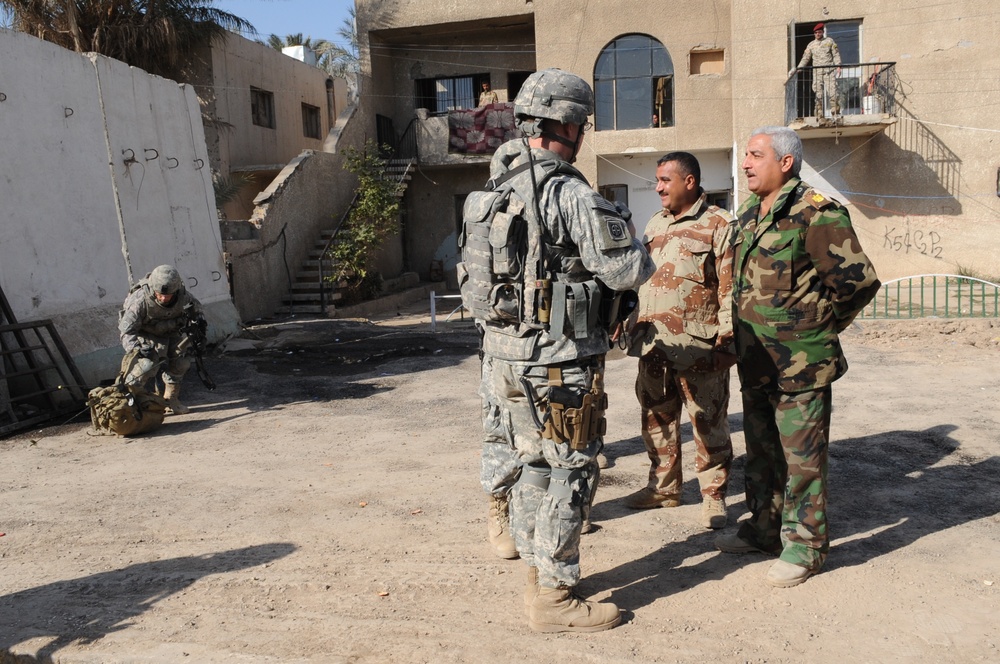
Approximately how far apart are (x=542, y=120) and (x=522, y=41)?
1955 cm

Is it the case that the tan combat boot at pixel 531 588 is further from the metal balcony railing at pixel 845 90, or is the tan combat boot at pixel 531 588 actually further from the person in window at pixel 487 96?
the person in window at pixel 487 96

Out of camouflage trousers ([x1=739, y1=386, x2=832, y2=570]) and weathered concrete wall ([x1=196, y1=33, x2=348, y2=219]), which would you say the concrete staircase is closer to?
weathered concrete wall ([x1=196, y1=33, x2=348, y2=219])

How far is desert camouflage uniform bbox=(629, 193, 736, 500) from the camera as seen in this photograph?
4.11 m

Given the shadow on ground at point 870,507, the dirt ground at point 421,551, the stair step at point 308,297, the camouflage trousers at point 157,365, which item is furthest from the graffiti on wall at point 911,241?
the camouflage trousers at point 157,365

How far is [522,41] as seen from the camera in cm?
2148

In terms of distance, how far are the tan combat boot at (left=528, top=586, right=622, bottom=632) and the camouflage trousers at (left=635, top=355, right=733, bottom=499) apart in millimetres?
1263

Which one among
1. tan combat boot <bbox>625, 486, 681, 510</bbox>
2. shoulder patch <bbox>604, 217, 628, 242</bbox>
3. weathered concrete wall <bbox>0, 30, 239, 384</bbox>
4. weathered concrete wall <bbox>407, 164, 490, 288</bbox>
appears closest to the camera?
shoulder patch <bbox>604, 217, 628, 242</bbox>

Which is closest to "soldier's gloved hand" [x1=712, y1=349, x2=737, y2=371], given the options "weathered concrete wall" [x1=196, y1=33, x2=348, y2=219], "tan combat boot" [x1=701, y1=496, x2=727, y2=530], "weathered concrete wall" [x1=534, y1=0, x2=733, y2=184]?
"tan combat boot" [x1=701, y1=496, x2=727, y2=530]

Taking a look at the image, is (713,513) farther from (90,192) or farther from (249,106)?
(249,106)

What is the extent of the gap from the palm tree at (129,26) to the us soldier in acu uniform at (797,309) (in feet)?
56.6

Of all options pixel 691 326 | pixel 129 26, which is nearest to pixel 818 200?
pixel 691 326

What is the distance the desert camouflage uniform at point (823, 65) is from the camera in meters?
15.7

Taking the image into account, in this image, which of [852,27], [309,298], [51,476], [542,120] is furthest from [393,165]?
[542,120]

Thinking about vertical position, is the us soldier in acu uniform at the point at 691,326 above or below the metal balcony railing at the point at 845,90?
below
